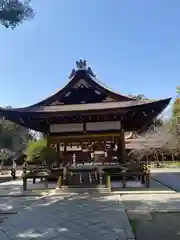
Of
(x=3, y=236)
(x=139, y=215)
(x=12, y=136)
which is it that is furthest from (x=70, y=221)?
(x=12, y=136)

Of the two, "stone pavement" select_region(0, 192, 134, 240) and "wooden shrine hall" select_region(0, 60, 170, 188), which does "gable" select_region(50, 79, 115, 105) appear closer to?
"wooden shrine hall" select_region(0, 60, 170, 188)

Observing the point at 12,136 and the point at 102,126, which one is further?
the point at 12,136

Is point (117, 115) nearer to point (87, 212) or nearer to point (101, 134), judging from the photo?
point (101, 134)

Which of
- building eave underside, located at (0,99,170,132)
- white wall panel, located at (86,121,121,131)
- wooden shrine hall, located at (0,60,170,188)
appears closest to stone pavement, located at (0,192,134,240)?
building eave underside, located at (0,99,170,132)

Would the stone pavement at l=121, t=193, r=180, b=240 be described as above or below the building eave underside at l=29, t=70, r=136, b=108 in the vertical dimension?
below

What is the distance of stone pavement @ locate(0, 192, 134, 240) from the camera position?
478 centimetres

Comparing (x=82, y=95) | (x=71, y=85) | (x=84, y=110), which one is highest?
(x=71, y=85)

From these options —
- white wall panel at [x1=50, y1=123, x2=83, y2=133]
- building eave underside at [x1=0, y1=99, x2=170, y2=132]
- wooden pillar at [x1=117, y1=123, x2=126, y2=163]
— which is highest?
building eave underside at [x1=0, y1=99, x2=170, y2=132]

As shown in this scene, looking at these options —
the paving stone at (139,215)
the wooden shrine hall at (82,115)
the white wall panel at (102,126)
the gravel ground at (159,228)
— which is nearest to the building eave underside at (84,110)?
the wooden shrine hall at (82,115)

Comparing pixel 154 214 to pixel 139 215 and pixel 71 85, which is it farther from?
pixel 71 85

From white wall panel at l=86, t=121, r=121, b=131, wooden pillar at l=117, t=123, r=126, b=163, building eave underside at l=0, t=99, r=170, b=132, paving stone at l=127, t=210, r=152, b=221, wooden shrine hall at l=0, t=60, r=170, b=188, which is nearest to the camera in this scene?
paving stone at l=127, t=210, r=152, b=221

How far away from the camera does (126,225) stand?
529cm

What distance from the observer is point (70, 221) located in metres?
5.77

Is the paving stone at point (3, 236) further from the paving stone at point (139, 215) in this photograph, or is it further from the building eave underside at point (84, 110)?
the building eave underside at point (84, 110)
